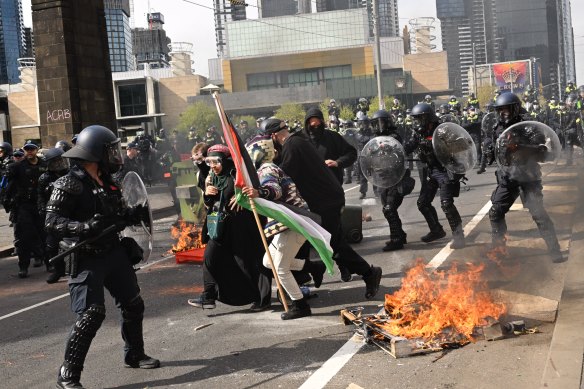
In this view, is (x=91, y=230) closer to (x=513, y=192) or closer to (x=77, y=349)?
(x=77, y=349)

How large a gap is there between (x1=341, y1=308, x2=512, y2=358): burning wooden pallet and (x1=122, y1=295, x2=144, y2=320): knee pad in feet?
5.29

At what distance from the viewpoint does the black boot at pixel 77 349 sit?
4.92 m

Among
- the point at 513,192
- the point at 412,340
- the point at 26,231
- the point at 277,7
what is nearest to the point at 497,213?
the point at 513,192

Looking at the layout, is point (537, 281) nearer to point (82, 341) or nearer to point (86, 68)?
point (82, 341)

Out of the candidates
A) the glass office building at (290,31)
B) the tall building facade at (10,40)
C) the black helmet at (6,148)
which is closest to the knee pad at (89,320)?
the black helmet at (6,148)

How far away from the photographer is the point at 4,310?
27.1ft

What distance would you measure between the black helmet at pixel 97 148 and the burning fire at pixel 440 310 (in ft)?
7.34

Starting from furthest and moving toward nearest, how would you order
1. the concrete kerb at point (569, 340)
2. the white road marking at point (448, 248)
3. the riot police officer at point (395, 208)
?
1. the riot police officer at point (395, 208)
2. the white road marking at point (448, 248)
3. the concrete kerb at point (569, 340)

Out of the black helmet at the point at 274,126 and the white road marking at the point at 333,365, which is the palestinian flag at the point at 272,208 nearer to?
the black helmet at the point at 274,126

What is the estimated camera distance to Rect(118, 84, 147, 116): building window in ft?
269

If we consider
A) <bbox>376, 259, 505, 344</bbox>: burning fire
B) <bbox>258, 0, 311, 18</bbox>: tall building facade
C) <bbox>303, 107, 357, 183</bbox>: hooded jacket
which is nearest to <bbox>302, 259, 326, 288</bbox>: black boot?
<bbox>376, 259, 505, 344</bbox>: burning fire

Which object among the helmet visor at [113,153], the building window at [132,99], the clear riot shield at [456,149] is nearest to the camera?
the helmet visor at [113,153]

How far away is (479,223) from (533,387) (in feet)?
22.4

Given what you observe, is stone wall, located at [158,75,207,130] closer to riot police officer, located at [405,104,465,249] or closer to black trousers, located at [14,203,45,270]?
black trousers, located at [14,203,45,270]
